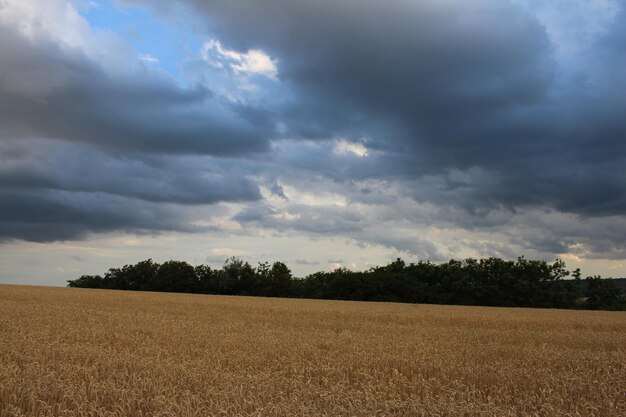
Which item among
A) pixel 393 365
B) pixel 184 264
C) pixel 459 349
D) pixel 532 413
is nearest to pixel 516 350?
pixel 459 349

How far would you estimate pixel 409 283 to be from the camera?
84688 millimetres

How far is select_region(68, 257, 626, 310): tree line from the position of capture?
83625 millimetres

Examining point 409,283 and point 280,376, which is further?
point 409,283

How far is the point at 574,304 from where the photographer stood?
8362cm

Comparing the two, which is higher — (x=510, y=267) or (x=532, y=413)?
(x=510, y=267)

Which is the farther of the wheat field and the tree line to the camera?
the tree line

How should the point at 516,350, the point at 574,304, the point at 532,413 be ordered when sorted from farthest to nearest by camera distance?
the point at 574,304 < the point at 516,350 < the point at 532,413

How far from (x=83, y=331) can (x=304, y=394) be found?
10.5 metres

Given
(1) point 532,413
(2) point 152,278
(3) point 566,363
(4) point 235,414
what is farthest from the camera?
(2) point 152,278

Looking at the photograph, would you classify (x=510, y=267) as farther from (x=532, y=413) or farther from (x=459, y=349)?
(x=532, y=413)

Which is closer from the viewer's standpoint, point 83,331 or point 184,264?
point 83,331

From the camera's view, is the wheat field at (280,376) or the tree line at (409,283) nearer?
the wheat field at (280,376)

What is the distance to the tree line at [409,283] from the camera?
83.6m

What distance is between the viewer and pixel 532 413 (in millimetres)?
8203
